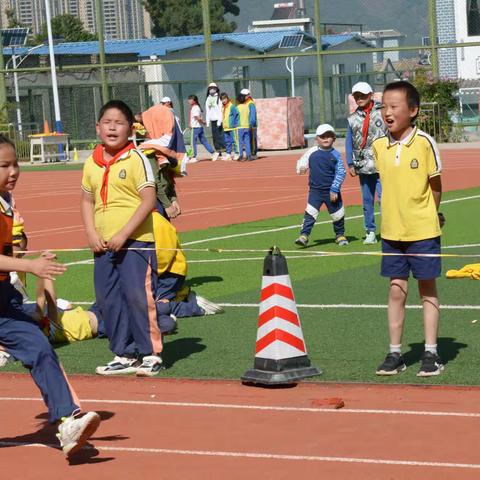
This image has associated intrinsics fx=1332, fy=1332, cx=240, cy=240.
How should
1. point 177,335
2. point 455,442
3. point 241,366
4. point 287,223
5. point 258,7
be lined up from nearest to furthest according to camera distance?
point 455,442 → point 241,366 → point 177,335 → point 287,223 → point 258,7

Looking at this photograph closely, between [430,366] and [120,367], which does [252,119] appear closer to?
[120,367]

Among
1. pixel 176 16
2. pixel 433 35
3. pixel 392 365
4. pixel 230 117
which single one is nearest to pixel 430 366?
pixel 392 365

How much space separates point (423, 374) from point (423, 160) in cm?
146

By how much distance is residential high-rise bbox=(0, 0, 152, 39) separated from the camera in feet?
289

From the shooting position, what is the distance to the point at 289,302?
370 inches

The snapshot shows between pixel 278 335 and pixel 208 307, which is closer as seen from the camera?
pixel 278 335

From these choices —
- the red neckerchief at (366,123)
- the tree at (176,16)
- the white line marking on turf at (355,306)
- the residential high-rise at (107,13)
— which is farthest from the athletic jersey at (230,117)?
the tree at (176,16)

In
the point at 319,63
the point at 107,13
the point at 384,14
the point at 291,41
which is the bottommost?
the point at 319,63

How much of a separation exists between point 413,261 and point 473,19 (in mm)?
49293

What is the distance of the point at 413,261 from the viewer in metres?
9.16

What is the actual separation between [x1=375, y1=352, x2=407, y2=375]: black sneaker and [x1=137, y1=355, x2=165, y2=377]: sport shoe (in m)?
1.62

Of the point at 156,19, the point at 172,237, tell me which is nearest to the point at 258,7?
the point at 156,19

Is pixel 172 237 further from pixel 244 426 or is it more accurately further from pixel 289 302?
pixel 244 426

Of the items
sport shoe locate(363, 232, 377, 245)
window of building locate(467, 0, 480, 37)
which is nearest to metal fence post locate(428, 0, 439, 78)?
window of building locate(467, 0, 480, 37)
